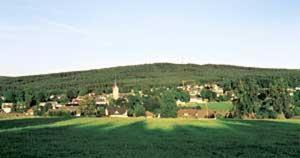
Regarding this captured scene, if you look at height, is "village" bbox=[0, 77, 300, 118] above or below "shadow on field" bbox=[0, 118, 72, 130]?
below

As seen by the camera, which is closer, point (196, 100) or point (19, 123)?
point (19, 123)

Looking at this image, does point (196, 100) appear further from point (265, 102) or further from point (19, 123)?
point (19, 123)

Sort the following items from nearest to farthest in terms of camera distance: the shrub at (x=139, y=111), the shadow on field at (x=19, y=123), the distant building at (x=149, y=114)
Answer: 1. the shadow on field at (x=19, y=123)
2. the distant building at (x=149, y=114)
3. the shrub at (x=139, y=111)

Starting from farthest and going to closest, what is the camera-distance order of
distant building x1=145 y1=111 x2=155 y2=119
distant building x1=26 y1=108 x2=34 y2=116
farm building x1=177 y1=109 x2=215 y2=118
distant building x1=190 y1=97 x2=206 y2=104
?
distant building x1=190 y1=97 x2=206 y2=104
distant building x1=26 y1=108 x2=34 y2=116
distant building x1=145 y1=111 x2=155 y2=119
farm building x1=177 y1=109 x2=215 y2=118

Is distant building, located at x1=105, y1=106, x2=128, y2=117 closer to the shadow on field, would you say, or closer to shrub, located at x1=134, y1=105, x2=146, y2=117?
shrub, located at x1=134, y1=105, x2=146, y2=117

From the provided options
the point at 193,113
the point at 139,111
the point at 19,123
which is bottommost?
the point at 193,113

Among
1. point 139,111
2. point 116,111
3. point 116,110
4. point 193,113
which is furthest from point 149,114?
point 116,110

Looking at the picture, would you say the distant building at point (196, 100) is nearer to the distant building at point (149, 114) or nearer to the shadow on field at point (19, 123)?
the distant building at point (149, 114)

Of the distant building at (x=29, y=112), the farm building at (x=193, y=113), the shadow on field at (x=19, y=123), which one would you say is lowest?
the distant building at (x=29, y=112)

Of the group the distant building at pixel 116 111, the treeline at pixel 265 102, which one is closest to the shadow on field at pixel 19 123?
the treeline at pixel 265 102

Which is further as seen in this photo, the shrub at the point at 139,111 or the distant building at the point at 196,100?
the distant building at the point at 196,100

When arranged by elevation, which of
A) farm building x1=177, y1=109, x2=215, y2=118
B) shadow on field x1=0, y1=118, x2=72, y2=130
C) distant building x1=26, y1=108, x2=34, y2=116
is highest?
shadow on field x1=0, y1=118, x2=72, y2=130

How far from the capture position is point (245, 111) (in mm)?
99312

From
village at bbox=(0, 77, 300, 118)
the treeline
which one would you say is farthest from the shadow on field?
the treeline
